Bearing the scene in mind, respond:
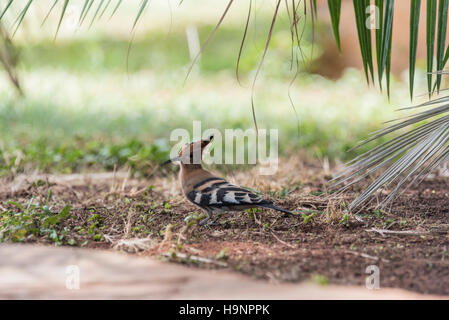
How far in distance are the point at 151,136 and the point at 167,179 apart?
6.30 feet

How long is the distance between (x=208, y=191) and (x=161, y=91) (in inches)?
283

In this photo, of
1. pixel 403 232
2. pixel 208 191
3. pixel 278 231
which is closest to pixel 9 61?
pixel 208 191

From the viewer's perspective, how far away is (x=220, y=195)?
→ 3.41 meters

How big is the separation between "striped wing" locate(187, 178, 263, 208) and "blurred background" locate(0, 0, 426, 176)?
1.78 feet

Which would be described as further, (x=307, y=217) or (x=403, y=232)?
(x=307, y=217)

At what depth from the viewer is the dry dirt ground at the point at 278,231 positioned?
2617mm

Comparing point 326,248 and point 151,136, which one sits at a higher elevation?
point 151,136

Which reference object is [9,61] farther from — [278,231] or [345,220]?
[345,220]

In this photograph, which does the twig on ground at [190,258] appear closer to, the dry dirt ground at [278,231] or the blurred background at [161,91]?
the dry dirt ground at [278,231]

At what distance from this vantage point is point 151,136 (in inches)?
270

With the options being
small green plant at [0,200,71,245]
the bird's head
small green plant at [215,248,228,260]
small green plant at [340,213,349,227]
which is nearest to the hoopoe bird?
the bird's head

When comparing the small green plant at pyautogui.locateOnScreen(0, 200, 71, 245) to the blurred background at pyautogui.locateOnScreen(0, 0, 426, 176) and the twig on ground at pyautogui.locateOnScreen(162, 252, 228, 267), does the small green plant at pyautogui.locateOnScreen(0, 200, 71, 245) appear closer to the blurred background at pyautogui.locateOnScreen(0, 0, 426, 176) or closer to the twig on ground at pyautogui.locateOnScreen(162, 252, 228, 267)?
the twig on ground at pyautogui.locateOnScreen(162, 252, 228, 267)

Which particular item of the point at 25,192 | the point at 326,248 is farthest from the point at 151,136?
the point at 326,248
